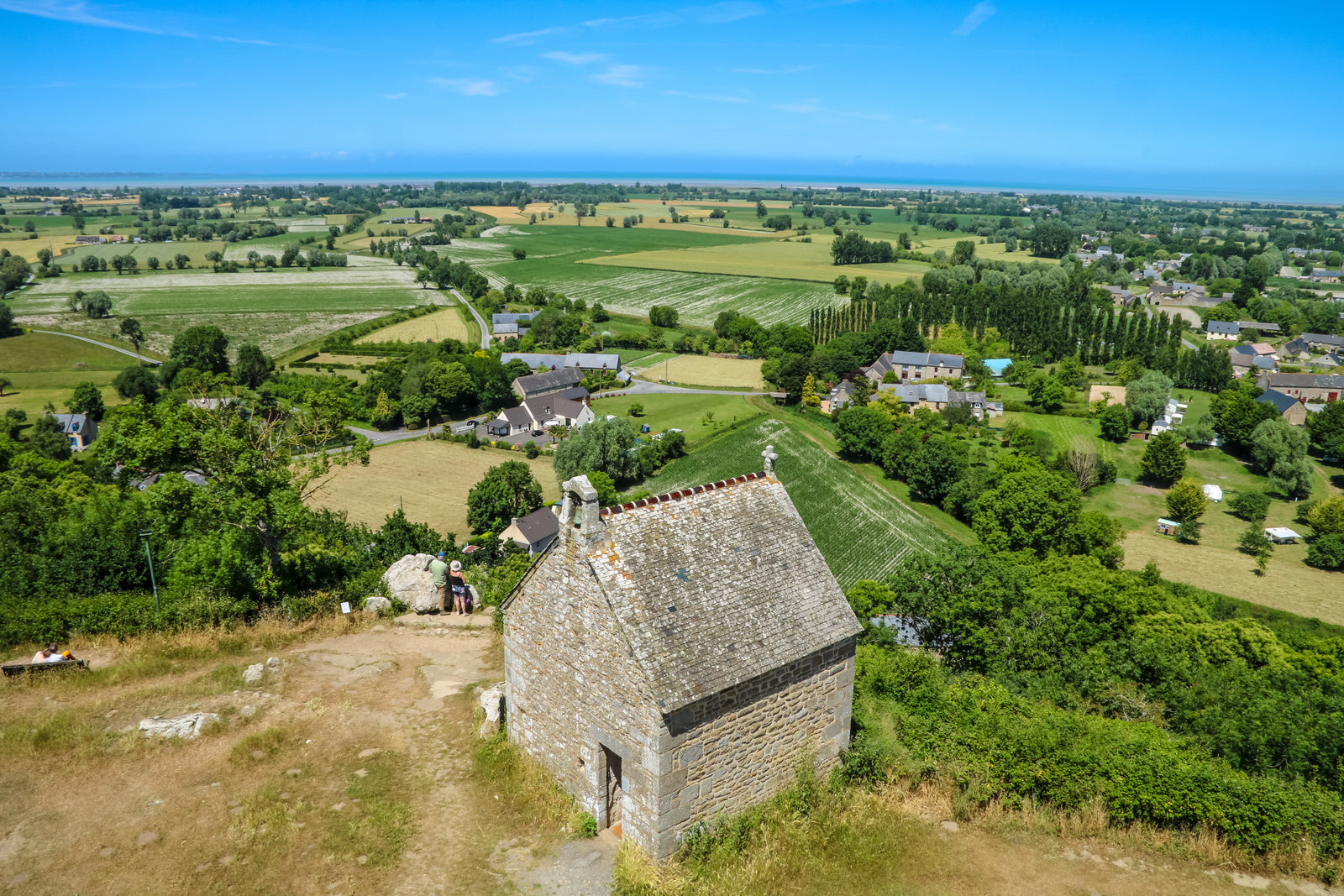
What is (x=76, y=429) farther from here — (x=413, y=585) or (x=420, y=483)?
(x=413, y=585)

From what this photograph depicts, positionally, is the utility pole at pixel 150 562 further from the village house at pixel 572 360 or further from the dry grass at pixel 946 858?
the village house at pixel 572 360

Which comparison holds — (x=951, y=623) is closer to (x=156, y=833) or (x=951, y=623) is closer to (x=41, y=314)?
(x=156, y=833)

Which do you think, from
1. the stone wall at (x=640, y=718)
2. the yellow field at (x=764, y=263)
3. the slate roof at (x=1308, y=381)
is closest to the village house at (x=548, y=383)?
the stone wall at (x=640, y=718)

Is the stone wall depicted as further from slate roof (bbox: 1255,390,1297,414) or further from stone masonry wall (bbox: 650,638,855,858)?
slate roof (bbox: 1255,390,1297,414)

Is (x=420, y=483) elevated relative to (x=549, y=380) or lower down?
lower down

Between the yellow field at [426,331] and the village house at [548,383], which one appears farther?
the yellow field at [426,331]

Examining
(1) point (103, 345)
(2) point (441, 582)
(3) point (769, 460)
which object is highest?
(3) point (769, 460)

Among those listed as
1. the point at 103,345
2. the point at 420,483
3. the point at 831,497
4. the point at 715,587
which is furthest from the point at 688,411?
the point at 103,345
